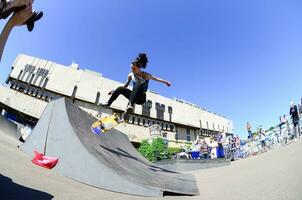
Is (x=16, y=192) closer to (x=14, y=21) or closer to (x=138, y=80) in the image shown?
(x=14, y=21)

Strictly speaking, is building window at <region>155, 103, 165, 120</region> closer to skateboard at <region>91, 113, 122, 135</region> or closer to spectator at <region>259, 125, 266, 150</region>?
spectator at <region>259, 125, 266, 150</region>

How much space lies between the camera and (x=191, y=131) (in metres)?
55.1

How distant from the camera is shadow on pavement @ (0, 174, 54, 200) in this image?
2.57 meters

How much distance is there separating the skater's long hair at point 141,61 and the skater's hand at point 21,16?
3897 millimetres

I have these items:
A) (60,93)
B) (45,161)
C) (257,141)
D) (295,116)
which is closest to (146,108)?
(60,93)

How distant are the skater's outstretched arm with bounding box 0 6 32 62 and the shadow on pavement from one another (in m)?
1.53

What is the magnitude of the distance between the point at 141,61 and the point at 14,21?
4.12 metres

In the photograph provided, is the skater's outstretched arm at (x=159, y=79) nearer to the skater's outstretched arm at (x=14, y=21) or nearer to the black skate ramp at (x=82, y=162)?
the black skate ramp at (x=82, y=162)

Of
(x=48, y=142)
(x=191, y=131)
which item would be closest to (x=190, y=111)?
(x=191, y=131)

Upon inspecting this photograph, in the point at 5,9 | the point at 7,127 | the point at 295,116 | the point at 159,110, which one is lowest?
the point at 5,9

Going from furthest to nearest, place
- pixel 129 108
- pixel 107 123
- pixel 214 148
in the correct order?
pixel 214 148 → pixel 107 123 → pixel 129 108

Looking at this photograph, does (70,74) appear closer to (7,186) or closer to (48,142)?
(48,142)

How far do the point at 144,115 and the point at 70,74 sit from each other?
15.7m

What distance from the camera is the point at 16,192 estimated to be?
2.71 m
